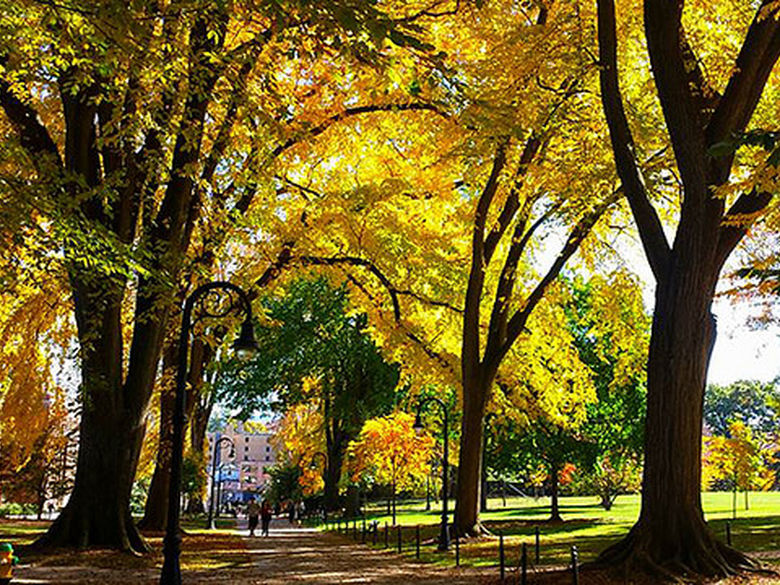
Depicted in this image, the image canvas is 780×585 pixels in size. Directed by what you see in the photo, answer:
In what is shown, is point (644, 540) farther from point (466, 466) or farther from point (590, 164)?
point (466, 466)

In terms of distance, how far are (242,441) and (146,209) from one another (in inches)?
7396

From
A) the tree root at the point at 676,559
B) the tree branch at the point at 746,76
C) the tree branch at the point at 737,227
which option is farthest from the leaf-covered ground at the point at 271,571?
the tree branch at the point at 746,76

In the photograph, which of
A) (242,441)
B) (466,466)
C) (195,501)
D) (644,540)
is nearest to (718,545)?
(644,540)

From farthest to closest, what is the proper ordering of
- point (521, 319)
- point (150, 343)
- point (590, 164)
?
1. point (521, 319)
2. point (590, 164)
3. point (150, 343)

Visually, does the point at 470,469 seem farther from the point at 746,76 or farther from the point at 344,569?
the point at 746,76

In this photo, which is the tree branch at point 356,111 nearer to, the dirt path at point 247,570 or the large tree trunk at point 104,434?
the large tree trunk at point 104,434

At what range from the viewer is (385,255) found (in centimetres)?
2036

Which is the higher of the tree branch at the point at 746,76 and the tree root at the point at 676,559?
the tree branch at the point at 746,76

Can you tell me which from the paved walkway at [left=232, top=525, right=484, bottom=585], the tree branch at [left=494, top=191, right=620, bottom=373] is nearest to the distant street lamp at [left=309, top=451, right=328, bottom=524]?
the paved walkway at [left=232, top=525, right=484, bottom=585]

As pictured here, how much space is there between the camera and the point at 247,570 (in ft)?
52.5

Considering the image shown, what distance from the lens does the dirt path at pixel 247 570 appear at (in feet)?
41.5

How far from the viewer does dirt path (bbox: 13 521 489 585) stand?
12.7 m

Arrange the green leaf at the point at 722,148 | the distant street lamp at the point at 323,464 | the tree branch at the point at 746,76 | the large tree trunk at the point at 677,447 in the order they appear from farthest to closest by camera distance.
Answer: the distant street lamp at the point at 323,464
the tree branch at the point at 746,76
the large tree trunk at the point at 677,447
the green leaf at the point at 722,148

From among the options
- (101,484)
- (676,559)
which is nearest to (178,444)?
(101,484)
